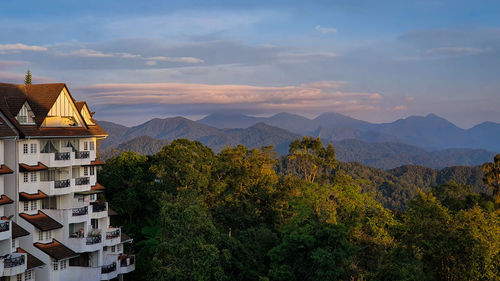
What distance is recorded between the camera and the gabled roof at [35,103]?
33344 mm

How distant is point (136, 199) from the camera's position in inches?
1813

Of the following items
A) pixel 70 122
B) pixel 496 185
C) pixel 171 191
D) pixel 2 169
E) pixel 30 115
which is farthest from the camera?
pixel 496 185

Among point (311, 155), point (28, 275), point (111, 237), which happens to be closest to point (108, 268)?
point (111, 237)

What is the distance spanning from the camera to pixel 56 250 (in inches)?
1336

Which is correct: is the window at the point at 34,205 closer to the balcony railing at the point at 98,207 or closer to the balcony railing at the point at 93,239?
the balcony railing at the point at 93,239

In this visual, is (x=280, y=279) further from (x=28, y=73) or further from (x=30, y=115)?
(x=28, y=73)

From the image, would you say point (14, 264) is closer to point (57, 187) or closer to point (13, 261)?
point (13, 261)

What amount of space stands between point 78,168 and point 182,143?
35.3 feet

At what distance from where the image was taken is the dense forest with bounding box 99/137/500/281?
31.9m

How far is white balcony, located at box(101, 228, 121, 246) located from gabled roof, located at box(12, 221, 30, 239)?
7.54 meters

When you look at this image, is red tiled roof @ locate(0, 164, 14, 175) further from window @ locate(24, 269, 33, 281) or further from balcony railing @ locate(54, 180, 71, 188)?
window @ locate(24, 269, 33, 281)

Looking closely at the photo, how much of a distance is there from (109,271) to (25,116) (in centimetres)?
1299

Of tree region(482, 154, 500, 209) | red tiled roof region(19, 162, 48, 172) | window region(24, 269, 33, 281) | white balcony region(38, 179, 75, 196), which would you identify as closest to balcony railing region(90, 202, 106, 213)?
white balcony region(38, 179, 75, 196)

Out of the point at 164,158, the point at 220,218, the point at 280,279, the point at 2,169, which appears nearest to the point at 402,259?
the point at 280,279
